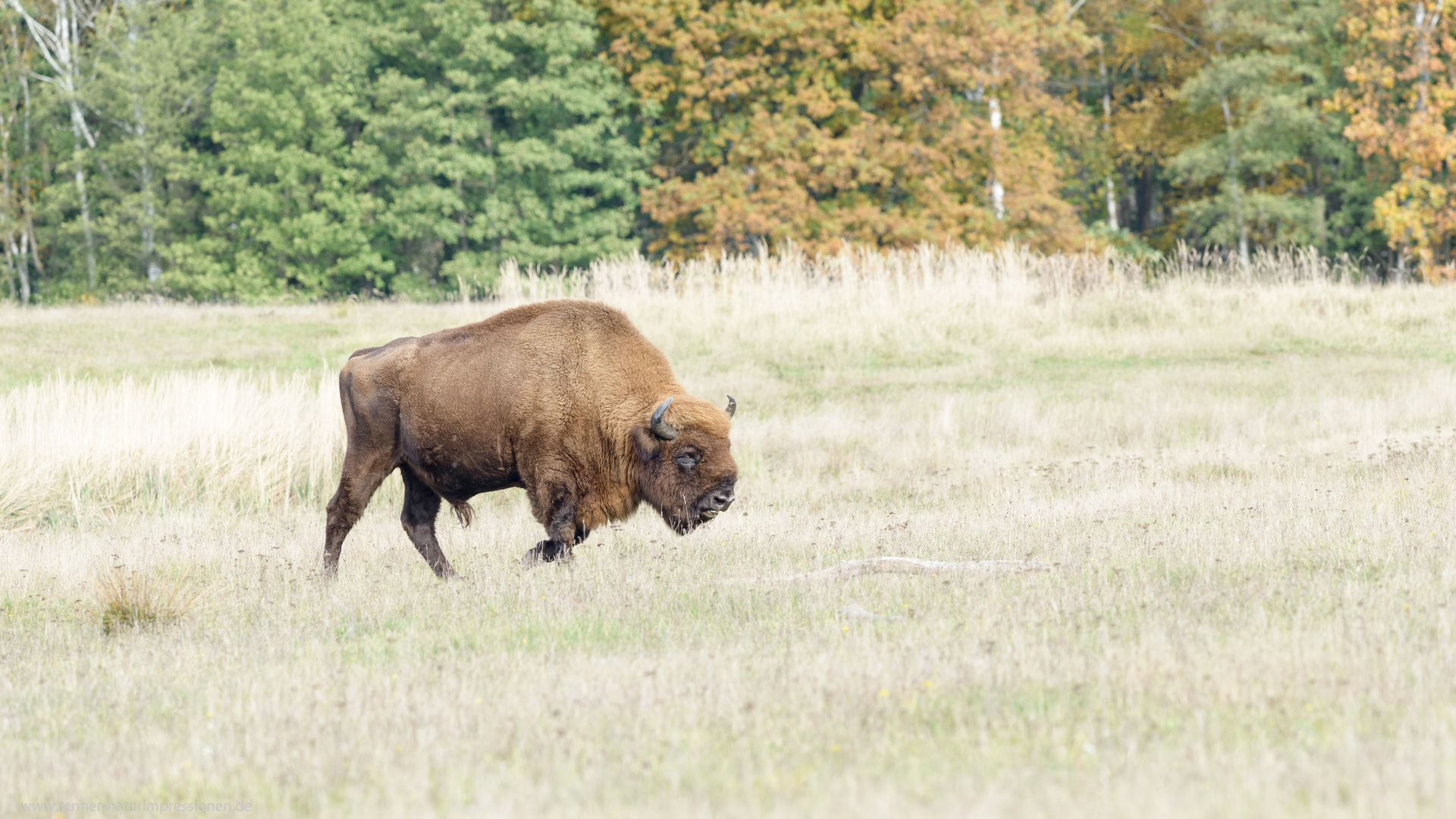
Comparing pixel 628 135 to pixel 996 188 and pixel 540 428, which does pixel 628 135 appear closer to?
pixel 996 188

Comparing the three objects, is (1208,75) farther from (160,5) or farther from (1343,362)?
(160,5)

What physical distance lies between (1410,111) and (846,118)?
1462 cm

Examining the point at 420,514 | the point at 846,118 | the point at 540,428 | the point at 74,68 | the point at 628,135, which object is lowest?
the point at 420,514

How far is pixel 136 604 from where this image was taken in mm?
7375

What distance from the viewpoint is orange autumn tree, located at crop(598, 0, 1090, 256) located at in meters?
34.5

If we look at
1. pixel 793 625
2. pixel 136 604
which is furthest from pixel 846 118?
pixel 793 625

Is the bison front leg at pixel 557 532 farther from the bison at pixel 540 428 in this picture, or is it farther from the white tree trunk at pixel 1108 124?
the white tree trunk at pixel 1108 124

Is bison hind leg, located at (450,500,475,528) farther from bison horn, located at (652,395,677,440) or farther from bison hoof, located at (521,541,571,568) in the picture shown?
bison horn, located at (652,395,677,440)

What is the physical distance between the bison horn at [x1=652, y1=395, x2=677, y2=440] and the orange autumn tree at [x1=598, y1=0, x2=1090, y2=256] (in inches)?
1000

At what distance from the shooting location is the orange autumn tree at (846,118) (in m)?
34.5

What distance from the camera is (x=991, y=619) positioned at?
20.8ft

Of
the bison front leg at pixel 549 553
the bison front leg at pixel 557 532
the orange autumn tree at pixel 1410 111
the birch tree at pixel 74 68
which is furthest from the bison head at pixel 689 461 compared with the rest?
the birch tree at pixel 74 68

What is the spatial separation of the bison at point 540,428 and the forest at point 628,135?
81.8ft

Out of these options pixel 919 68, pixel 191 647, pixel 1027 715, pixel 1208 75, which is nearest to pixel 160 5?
pixel 919 68
